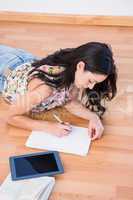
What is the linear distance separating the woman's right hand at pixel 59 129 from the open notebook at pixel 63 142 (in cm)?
1

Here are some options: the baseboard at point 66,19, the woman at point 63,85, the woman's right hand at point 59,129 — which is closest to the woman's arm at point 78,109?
the woman at point 63,85

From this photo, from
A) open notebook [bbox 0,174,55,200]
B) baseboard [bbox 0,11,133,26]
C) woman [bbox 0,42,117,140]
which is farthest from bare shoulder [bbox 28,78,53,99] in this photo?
baseboard [bbox 0,11,133,26]

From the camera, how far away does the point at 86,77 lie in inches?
59.4

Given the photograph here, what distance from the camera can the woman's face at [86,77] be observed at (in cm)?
149

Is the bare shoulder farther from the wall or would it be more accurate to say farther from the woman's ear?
the wall

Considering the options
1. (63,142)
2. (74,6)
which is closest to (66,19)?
(74,6)

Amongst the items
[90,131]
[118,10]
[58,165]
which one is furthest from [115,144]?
[118,10]

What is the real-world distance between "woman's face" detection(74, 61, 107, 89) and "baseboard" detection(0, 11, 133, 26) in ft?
4.23

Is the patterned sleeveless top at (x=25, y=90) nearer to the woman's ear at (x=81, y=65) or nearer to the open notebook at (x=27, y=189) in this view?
the woman's ear at (x=81, y=65)

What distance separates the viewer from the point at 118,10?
8.82 ft

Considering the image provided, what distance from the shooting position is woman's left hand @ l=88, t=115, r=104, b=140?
162 cm

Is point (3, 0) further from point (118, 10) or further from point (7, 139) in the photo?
point (7, 139)

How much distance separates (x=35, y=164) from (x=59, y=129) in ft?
0.74

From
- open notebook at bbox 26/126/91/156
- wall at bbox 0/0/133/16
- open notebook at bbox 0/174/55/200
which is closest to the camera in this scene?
open notebook at bbox 0/174/55/200
